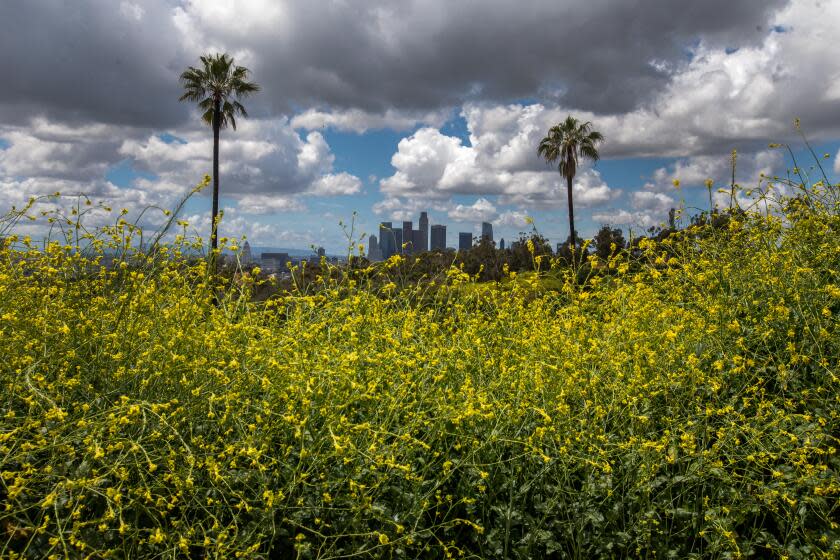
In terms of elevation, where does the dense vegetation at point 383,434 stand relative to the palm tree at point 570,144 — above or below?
below

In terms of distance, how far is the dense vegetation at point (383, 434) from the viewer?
2900mm

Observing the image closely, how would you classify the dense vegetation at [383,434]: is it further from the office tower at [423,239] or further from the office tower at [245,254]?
the office tower at [423,239]

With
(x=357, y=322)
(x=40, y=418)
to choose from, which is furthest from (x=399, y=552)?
(x=40, y=418)

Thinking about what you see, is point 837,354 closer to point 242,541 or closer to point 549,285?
Result: point 242,541

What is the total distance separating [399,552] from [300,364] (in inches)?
47.7

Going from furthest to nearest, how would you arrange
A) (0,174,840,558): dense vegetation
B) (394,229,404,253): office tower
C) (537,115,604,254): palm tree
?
(537,115,604,254): palm tree
(394,229,404,253): office tower
(0,174,840,558): dense vegetation

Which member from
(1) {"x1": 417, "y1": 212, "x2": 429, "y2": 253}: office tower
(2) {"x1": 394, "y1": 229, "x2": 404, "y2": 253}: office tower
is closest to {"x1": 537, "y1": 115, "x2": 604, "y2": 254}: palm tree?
(1) {"x1": 417, "y1": 212, "x2": 429, "y2": 253}: office tower

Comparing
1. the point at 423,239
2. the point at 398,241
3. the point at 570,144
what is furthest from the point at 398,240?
the point at 570,144

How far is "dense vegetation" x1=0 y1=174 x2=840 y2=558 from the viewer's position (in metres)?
2.90

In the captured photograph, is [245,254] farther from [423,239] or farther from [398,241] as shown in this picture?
[423,239]

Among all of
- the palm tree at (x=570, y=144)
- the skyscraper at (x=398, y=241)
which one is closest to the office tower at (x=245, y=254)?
the skyscraper at (x=398, y=241)

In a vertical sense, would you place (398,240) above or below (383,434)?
above

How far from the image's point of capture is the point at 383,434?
3.22 metres

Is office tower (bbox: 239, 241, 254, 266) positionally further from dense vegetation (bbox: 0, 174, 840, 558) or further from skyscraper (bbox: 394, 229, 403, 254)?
skyscraper (bbox: 394, 229, 403, 254)
